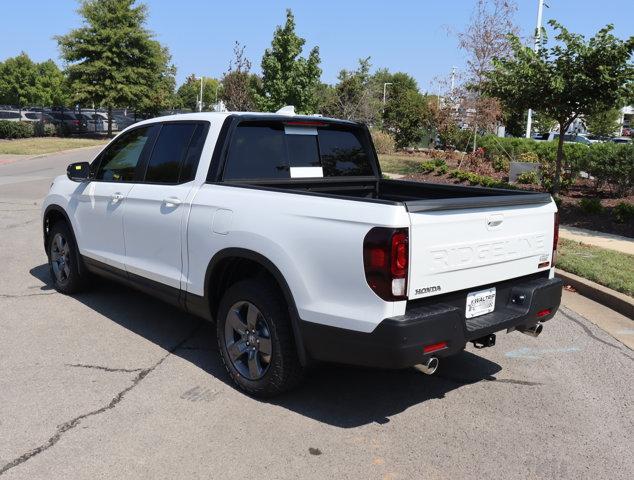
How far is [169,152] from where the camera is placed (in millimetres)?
4969

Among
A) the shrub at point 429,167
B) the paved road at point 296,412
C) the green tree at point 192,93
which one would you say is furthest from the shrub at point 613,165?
the green tree at point 192,93

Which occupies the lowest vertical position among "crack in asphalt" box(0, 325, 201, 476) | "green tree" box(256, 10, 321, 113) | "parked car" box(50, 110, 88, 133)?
"crack in asphalt" box(0, 325, 201, 476)

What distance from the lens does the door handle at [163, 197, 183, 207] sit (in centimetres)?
457

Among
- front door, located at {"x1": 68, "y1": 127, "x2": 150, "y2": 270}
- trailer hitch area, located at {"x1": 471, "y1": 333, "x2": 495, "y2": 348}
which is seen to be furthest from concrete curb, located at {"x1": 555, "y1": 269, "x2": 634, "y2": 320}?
front door, located at {"x1": 68, "y1": 127, "x2": 150, "y2": 270}

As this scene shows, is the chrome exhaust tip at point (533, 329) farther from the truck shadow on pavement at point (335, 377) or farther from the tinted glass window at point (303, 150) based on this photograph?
the tinted glass window at point (303, 150)

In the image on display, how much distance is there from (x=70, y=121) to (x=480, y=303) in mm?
41599

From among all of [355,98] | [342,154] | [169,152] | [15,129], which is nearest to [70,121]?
[15,129]

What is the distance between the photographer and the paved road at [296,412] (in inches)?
131

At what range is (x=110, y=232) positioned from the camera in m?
5.41

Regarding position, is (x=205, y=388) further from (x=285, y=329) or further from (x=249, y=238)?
(x=249, y=238)

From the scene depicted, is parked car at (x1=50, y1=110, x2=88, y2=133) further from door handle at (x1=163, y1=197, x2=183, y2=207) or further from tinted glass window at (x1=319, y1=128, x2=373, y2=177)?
door handle at (x1=163, y1=197, x2=183, y2=207)

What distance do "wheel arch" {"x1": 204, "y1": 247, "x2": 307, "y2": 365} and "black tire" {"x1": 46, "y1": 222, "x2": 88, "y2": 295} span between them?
2307 mm

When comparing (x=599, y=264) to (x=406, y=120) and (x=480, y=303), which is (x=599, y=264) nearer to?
(x=480, y=303)

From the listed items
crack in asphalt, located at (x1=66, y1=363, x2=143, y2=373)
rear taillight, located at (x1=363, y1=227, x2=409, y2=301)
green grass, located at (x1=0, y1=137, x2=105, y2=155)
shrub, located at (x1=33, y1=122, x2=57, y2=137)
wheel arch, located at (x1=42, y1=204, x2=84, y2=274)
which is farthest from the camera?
shrub, located at (x1=33, y1=122, x2=57, y2=137)
